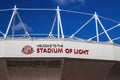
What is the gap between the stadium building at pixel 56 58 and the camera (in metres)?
29.9

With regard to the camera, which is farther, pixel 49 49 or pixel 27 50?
pixel 49 49

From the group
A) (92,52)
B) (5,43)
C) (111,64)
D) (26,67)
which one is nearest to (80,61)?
(92,52)

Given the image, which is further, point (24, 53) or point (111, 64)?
point (111, 64)

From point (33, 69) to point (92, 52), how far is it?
23.5 ft

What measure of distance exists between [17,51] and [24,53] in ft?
2.63

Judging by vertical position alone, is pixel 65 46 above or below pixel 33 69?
above

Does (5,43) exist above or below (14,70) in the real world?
above

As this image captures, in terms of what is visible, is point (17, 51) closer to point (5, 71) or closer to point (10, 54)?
point (10, 54)

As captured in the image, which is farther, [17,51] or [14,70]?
[14,70]

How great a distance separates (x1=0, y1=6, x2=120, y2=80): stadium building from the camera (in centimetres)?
2994

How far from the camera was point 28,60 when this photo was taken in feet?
100

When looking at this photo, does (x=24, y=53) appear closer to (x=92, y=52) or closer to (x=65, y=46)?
(x=65, y=46)

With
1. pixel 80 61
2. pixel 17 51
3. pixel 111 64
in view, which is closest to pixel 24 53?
pixel 17 51

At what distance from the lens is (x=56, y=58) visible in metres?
30.2
